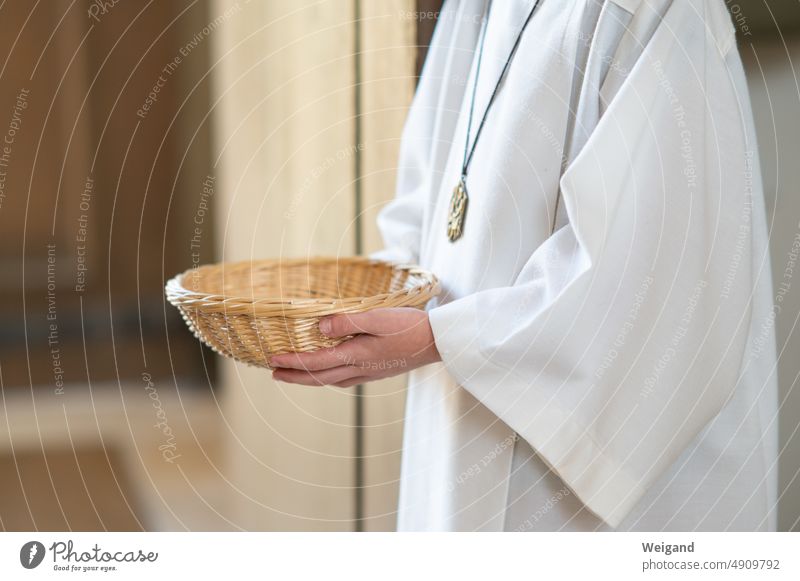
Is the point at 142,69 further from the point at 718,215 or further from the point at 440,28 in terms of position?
the point at 718,215

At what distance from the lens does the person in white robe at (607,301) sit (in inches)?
19.0

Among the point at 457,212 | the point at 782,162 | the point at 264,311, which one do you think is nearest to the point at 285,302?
the point at 264,311

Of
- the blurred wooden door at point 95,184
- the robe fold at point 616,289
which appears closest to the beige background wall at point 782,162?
the robe fold at point 616,289

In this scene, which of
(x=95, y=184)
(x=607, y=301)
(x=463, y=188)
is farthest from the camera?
(x=95, y=184)

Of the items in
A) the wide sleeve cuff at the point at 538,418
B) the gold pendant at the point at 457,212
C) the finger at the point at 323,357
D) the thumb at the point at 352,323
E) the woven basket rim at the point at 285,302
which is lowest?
the wide sleeve cuff at the point at 538,418

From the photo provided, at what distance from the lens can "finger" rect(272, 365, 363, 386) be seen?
54 centimetres

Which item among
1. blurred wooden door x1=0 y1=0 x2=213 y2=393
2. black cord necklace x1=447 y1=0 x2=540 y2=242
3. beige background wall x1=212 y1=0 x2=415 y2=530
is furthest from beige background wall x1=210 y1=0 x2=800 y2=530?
blurred wooden door x1=0 y1=0 x2=213 y2=393

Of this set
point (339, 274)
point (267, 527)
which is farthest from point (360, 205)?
point (267, 527)

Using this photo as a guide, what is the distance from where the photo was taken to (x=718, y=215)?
488mm

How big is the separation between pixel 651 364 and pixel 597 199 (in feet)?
0.35

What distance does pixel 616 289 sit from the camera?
1.59 feet

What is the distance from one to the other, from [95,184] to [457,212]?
55.5 inches

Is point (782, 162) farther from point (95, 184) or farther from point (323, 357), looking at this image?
point (95, 184)

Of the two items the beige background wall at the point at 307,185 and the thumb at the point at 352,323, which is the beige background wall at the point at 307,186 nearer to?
the beige background wall at the point at 307,185
